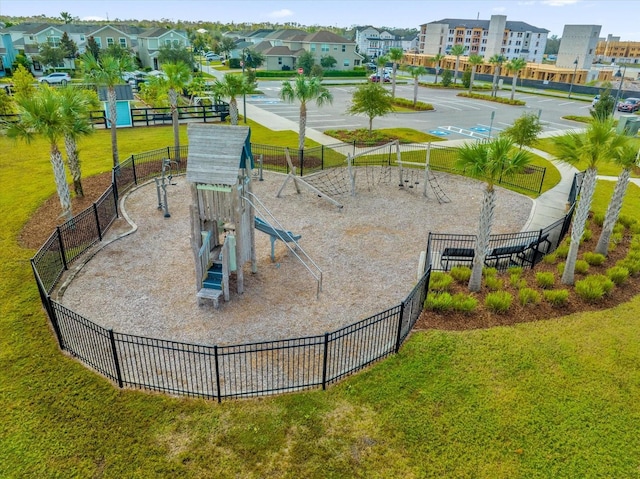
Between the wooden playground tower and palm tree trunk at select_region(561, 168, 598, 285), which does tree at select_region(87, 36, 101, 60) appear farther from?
palm tree trunk at select_region(561, 168, 598, 285)

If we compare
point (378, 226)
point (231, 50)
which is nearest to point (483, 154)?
point (378, 226)

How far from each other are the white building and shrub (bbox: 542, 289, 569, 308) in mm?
105999

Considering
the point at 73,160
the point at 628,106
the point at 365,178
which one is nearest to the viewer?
the point at 73,160

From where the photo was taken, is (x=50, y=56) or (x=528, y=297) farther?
(x=50, y=56)

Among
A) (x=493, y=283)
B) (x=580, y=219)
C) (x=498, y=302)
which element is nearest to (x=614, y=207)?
(x=580, y=219)

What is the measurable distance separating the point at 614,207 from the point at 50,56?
75.5m

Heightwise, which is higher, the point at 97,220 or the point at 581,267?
the point at 97,220

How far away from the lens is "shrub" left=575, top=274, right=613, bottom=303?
13102 millimetres

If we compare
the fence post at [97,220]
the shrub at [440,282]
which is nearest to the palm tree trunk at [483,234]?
the shrub at [440,282]

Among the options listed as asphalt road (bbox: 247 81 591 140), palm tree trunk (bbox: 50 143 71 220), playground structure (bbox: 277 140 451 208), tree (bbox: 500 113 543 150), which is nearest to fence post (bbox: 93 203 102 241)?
palm tree trunk (bbox: 50 143 71 220)

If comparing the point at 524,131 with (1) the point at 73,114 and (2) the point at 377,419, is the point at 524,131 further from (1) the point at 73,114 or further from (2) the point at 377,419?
(1) the point at 73,114

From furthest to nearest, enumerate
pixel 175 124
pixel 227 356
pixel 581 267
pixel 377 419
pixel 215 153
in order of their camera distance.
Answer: pixel 175 124, pixel 581 267, pixel 215 153, pixel 227 356, pixel 377 419

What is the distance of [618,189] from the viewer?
1498 centimetres

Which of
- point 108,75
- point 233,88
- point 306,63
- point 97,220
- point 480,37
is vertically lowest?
point 97,220
